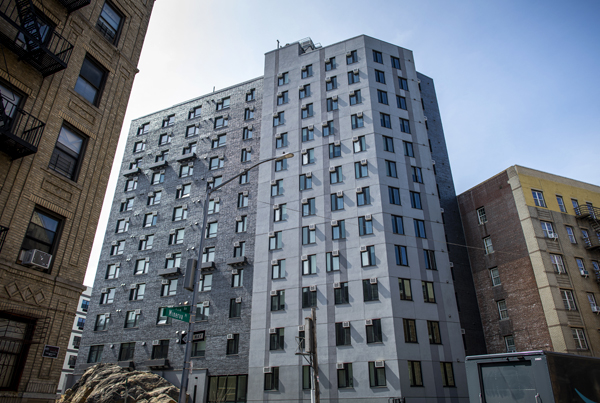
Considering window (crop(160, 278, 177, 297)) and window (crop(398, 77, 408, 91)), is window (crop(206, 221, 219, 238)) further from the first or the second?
window (crop(398, 77, 408, 91))

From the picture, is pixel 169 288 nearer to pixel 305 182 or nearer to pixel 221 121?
pixel 305 182

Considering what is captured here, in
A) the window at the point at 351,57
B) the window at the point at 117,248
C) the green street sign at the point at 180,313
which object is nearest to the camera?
the green street sign at the point at 180,313

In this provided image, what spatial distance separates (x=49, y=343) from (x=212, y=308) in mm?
24977

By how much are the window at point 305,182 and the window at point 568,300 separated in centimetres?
2442

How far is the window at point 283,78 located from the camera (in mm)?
47350

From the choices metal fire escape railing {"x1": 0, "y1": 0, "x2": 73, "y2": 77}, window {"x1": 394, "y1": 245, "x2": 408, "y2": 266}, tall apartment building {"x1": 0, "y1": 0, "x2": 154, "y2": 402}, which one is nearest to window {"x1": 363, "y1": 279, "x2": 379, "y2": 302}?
window {"x1": 394, "y1": 245, "x2": 408, "y2": 266}

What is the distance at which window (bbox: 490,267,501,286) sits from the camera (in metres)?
39.1

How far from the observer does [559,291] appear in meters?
35.0

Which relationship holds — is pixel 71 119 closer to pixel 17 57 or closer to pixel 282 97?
pixel 17 57

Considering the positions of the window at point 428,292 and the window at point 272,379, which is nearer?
the window at point 272,379

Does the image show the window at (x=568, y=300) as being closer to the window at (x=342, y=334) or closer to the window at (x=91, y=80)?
the window at (x=342, y=334)

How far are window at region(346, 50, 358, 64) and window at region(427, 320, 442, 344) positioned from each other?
2830 cm

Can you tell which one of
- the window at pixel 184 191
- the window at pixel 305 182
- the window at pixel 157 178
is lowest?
the window at pixel 305 182

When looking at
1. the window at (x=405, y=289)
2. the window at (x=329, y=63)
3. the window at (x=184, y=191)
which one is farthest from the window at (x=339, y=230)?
the window at (x=184, y=191)
